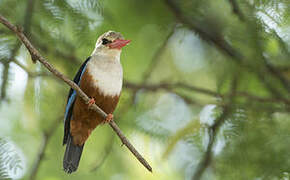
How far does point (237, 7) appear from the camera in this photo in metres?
3.12

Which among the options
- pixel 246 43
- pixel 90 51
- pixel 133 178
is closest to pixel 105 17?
pixel 90 51

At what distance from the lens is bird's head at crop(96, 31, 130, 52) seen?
386 cm

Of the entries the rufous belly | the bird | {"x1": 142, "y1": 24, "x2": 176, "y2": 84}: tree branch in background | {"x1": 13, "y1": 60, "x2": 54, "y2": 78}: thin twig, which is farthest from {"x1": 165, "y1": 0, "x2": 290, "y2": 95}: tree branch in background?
{"x1": 13, "y1": 60, "x2": 54, "y2": 78}: thin twig

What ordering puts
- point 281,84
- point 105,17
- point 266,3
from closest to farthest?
point 266,3, point 105,17, point 281,84

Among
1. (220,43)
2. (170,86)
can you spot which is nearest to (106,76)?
(170,86)

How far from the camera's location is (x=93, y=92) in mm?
3746

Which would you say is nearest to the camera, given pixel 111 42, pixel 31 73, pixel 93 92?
pixel 31 73

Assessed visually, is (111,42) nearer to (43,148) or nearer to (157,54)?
(157,54)

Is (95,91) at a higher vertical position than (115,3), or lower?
lower

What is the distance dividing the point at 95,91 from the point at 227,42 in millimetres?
1308

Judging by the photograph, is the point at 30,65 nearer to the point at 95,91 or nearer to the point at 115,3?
the point at 95,91

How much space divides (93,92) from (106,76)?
0.69 ft

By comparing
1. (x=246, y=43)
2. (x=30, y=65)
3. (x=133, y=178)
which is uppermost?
(x=246, y=43)

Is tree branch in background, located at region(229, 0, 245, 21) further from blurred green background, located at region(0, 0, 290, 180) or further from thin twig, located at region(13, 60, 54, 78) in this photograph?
thin twig, located at region(13, 60, 54, 78)
